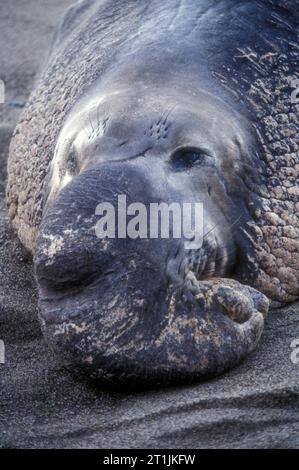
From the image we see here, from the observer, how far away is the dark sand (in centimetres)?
286

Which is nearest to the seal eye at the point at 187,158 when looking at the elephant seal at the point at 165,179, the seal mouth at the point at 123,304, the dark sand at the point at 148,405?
the elephant seal at the point at 165,179

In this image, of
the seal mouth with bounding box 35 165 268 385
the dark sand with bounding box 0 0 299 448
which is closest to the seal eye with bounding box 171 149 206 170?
the seal mouth with bounding box 35 165 268 385

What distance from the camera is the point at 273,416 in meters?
2.90

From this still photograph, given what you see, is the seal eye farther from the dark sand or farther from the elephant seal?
the dark sand

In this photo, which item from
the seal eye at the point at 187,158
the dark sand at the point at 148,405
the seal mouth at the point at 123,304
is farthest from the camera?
the seal eye at the point at 187,158

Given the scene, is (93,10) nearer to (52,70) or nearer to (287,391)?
(52,70)

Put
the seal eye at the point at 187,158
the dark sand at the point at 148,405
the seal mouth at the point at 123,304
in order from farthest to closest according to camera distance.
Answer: the seal eye at the point at 187,158
the seal mouth at the point at 123,304
the dark sand at the point at 148,405

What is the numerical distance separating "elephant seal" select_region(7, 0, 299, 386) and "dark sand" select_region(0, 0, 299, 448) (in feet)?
0.27

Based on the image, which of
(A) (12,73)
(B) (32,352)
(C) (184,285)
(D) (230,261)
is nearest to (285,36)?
(D) (230,261)

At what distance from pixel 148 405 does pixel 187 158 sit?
90 centimetres

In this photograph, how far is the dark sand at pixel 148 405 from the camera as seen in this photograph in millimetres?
2863

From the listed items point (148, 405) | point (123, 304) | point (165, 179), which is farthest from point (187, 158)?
point (148, 405)

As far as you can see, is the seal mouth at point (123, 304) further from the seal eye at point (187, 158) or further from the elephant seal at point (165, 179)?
the seal eye at point (187, 158)

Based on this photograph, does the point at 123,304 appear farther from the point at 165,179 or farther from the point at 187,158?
the point at 187,158
